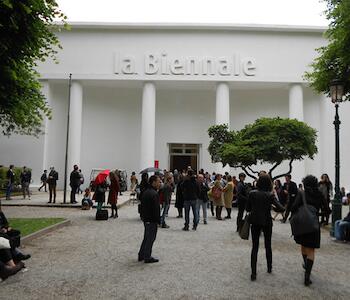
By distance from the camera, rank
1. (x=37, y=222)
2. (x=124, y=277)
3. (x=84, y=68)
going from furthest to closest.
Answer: (x=84, y=68) → (x=37, y=222) → (x=124, y=277)

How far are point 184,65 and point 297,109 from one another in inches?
382

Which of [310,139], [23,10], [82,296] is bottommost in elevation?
[82,296]

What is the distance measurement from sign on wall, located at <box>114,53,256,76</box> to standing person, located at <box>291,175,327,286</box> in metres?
23.8

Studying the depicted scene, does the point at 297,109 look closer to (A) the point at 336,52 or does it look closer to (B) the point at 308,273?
(A) the point at 336,52

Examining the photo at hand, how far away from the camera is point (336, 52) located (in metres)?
11.5

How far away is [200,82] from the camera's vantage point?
29.3m

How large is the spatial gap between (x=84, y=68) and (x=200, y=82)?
30.8 feet

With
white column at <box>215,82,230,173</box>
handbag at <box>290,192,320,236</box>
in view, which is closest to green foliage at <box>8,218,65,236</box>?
handbag at <box>290,192,320,236</box>

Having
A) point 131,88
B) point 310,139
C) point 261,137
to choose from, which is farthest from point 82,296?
point 131,88

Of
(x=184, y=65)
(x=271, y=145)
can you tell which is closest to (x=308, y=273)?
(x=271, y=145)

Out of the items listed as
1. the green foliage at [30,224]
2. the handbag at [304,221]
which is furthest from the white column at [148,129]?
the handbag at [304,221]

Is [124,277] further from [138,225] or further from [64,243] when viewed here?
[138,225]

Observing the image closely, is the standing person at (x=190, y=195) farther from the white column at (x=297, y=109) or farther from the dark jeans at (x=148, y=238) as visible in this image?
the white column at (x=297, y=109)

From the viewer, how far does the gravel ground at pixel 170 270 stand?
5.05 meters
